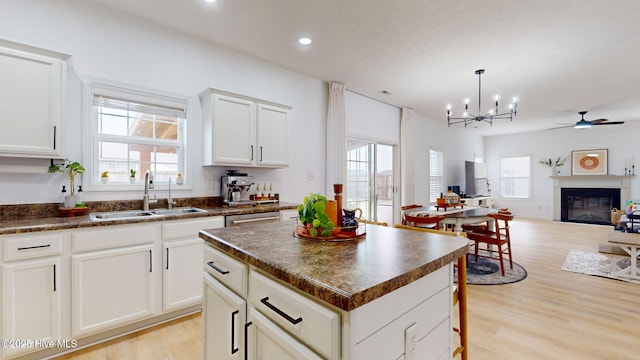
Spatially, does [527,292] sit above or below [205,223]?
below

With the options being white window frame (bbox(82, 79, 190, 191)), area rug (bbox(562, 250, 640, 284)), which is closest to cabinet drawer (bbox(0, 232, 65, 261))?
white window frame (bbox(82, 79, 190, 191))

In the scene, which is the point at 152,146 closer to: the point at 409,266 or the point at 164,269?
the point at 164,269

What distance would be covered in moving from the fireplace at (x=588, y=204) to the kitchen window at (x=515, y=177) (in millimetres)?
958

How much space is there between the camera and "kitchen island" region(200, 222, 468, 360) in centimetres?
85

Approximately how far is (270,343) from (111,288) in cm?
179

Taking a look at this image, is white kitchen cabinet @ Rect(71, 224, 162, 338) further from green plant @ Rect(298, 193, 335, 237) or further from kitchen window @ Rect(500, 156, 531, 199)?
kitchen window @ Rect(500, 156, 531, 199)

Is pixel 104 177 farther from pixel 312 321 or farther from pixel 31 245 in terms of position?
pixel 312 321

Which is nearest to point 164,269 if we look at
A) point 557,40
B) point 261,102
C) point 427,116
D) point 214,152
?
point 214,152

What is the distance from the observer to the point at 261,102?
341 cm

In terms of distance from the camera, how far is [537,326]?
2.49 meters

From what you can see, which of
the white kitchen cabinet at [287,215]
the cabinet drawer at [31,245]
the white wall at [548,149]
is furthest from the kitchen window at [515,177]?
the cabinet drawer at [31,245]

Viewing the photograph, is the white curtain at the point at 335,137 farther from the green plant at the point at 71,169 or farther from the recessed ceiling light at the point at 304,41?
the green plant at the point at 71,169

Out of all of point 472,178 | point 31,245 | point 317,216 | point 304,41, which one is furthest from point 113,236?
point 472,178

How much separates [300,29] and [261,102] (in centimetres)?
90
